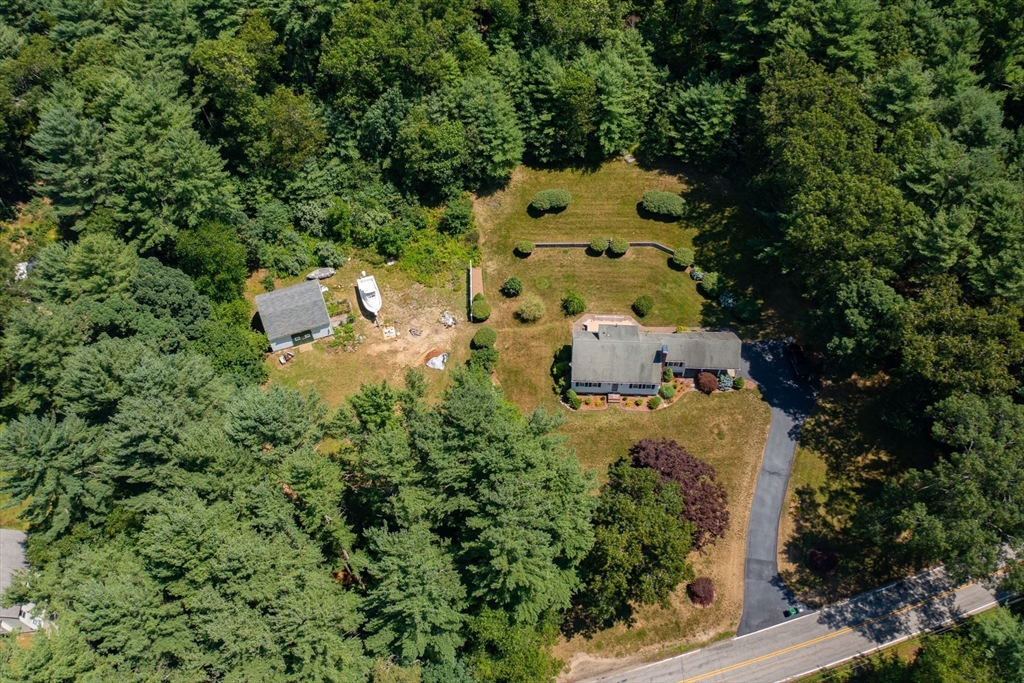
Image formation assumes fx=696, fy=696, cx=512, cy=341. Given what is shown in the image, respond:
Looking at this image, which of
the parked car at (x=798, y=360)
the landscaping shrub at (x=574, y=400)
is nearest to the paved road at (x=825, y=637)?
the parked car at (x=798, y=360)

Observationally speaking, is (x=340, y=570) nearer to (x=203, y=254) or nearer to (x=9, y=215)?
(x=203, y=254)

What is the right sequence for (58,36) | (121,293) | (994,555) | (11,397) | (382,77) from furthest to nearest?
(58,36) < (382,77) < (121,293) < (11,397) < (994,555)

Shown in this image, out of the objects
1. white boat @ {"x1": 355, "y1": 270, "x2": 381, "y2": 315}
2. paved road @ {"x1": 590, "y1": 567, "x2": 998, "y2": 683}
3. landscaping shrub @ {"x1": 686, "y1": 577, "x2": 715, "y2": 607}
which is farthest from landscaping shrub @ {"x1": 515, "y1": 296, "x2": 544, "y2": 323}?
paved road @ {"x1": 590, "y1": 567, "x2": 998, "y2": 683}

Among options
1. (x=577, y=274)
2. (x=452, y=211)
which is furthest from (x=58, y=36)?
(x=577, y=274)

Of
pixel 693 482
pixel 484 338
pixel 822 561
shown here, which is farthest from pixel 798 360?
pixel 484 338

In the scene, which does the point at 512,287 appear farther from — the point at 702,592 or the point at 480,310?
the point at 702,592
